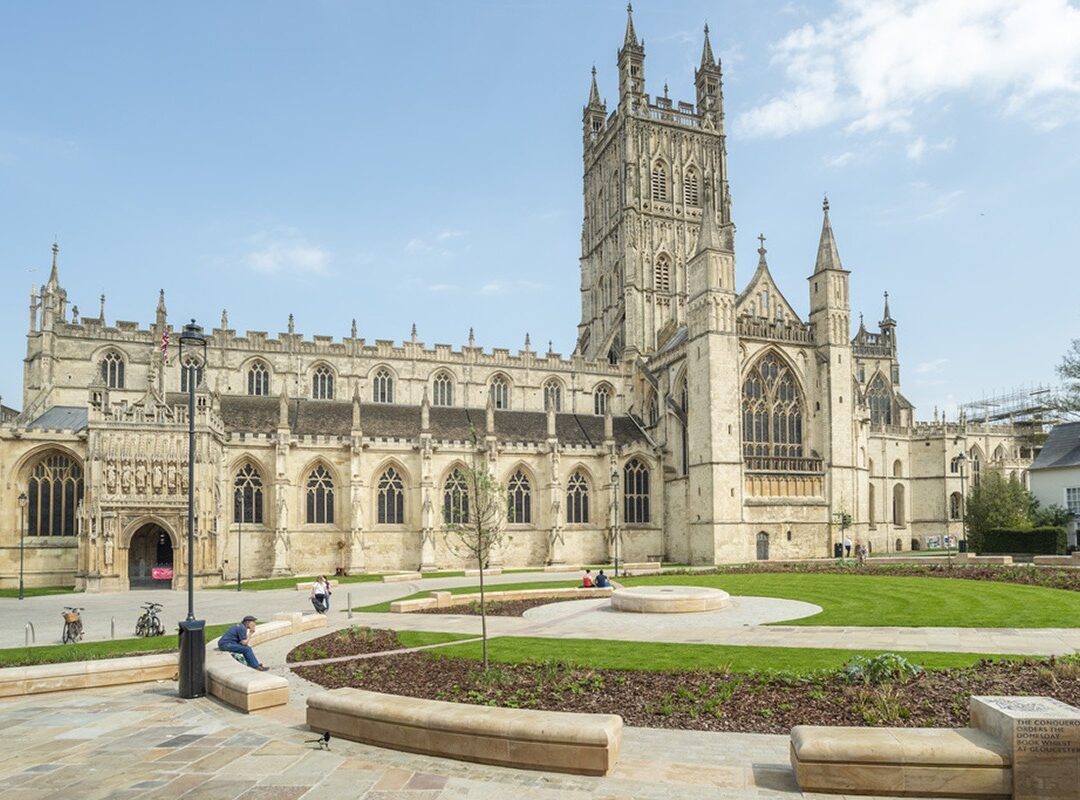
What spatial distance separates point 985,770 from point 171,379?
49.4m

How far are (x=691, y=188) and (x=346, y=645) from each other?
57205mm

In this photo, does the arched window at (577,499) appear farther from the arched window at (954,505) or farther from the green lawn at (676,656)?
the arched window at (954,505)

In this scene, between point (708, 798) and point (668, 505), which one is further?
point (668, 505)

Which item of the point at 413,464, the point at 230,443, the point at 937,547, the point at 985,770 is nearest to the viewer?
the point at 985,770

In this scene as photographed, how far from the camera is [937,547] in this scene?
2502 inches

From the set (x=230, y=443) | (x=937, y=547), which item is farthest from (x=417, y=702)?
(x=937, y=547)

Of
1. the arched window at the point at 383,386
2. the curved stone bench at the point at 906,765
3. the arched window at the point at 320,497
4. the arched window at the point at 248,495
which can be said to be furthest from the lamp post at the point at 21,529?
the curved stone bench at the point at 906,765

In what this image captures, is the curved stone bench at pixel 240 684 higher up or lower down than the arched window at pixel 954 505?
higher up

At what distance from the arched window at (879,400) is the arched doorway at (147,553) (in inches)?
2302

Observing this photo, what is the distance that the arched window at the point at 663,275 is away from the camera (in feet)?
209

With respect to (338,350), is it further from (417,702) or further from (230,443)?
(417,702)

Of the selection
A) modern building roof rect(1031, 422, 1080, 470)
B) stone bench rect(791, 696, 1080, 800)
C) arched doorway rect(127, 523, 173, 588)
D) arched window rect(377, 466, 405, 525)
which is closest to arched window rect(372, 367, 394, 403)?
arched window rect(377, 466, 405, 525)

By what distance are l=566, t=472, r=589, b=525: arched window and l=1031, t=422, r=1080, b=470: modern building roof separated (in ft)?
97.0

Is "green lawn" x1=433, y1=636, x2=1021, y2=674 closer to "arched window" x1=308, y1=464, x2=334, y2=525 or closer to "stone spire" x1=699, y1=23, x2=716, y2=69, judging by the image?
"arched window" x1=308, y1=464, x2=334, y2=525
